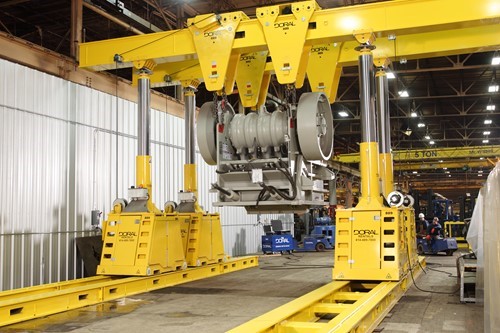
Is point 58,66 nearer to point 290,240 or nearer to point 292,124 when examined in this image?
point 292,124

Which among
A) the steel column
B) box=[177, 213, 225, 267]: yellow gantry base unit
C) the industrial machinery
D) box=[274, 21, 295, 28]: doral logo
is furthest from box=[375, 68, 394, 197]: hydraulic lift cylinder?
the steel column

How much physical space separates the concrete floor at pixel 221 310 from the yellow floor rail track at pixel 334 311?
0.22m

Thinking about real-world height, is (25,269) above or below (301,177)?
below

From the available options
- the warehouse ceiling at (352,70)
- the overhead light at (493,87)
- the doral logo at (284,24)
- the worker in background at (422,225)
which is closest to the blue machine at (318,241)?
the worker in background at (422,225)

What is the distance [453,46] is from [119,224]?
7101 mm

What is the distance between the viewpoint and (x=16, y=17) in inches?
641

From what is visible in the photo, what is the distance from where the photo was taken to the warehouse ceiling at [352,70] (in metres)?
15.3

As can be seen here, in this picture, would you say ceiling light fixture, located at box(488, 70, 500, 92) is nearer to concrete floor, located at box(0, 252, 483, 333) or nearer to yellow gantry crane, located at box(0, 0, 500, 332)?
yellow gantry crane, located at box(0, 0, 500, 332)

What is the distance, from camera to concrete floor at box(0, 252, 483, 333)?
235 inches

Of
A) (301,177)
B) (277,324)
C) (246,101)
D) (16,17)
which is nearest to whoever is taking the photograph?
(277,324)

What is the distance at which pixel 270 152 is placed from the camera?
27.7ft

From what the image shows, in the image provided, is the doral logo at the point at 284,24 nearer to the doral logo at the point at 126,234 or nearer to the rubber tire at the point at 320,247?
the doral logo at the point at 126,234

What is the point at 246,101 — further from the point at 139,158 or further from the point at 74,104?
the point at 74,104

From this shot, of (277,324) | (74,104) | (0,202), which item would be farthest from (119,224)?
(277,324)
